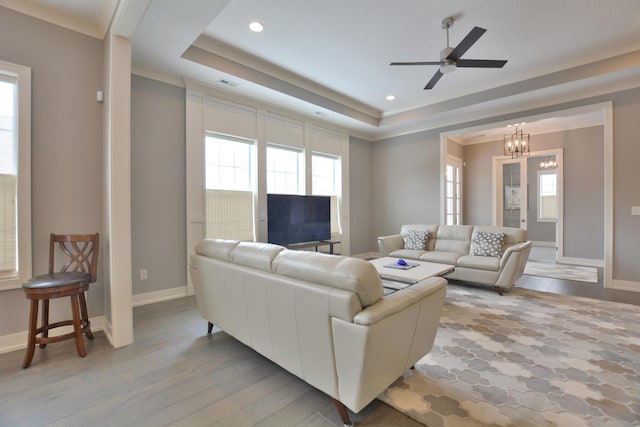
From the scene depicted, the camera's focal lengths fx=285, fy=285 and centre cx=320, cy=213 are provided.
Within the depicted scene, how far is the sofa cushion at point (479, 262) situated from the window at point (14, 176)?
4999mm

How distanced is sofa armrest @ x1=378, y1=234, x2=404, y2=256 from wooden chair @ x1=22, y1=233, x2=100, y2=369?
403 cm

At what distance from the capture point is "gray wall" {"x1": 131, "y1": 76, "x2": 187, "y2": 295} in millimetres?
3521

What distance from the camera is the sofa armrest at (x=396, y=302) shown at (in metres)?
1.36

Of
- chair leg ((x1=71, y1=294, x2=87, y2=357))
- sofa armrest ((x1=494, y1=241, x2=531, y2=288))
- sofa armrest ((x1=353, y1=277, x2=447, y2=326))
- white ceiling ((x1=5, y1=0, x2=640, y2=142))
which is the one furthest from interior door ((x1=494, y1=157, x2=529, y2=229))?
chair leg ((x1=71, y1=294, x2=87, y2=357))

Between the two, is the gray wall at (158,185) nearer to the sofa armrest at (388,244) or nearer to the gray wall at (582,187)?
the sofa armrest at (388,244)

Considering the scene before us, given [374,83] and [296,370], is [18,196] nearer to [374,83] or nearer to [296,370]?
[296,370]

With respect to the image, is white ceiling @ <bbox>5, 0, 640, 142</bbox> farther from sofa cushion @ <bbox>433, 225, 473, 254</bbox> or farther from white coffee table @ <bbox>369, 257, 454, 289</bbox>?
white coffee table @ <bbox>369, 257, 454, 289</bbox>

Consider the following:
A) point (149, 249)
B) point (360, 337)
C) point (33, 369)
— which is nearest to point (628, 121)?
point (360, 337)

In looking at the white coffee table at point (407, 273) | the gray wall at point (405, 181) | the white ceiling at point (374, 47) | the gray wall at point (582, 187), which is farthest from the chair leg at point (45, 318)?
the gray wall at point (582, 187)

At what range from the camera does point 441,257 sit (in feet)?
14.7

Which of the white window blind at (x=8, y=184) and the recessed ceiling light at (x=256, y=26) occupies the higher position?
the recessed ceiling light at (x=256, y=26)

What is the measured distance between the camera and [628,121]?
161 inches

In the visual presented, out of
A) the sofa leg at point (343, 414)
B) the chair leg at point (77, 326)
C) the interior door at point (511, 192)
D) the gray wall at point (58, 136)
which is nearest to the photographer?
the sofa leg at point (343, 414)

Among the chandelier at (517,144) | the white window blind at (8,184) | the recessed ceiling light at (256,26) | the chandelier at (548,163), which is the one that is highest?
the recessed ceiling light at (256,26)
